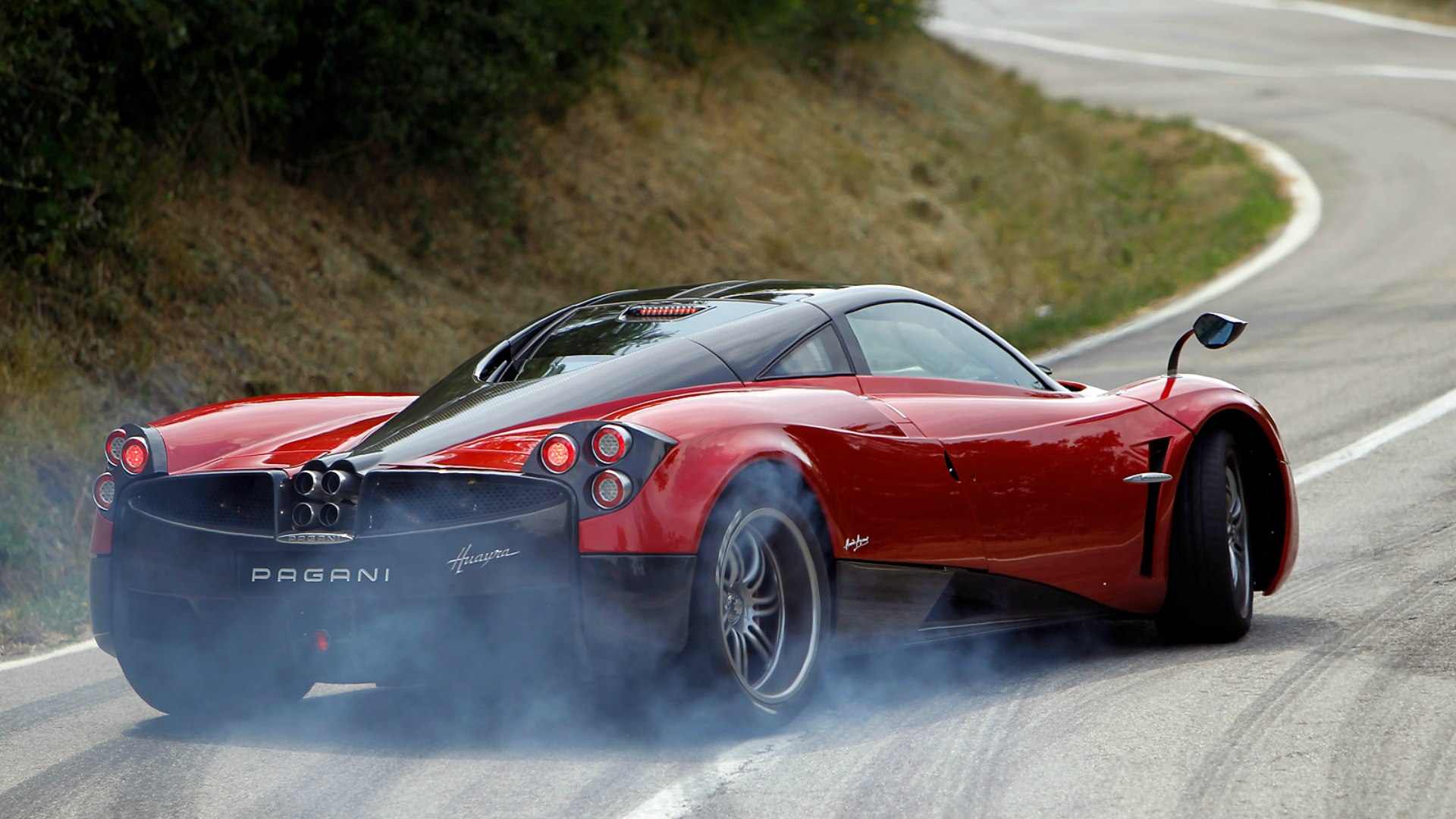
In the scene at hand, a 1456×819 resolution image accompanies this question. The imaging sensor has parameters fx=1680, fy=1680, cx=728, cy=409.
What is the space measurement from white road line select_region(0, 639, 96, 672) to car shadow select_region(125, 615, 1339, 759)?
4.24 ft

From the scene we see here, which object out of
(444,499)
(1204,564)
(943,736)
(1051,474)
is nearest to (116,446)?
(444,499)

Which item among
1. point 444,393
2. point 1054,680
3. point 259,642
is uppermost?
point 444,393

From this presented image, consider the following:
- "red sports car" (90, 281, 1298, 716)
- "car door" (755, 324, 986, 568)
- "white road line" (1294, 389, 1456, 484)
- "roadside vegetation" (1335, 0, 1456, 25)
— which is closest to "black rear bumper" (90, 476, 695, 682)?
"red sports car" (90, 281, 1298, 716)

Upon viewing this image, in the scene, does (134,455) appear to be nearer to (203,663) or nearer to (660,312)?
(203,663)

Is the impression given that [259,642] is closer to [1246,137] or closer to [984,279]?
[984,279]

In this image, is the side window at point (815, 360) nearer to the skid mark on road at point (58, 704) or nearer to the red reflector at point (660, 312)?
the red reflector at point (660, 312)

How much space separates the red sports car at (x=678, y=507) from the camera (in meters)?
4.21

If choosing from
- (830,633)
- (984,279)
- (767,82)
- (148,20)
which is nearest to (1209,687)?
(830,633)

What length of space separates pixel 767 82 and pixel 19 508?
47.4ft

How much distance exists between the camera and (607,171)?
15.7m

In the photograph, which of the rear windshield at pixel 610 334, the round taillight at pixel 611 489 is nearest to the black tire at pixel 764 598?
the round taillight at pixel 611 489

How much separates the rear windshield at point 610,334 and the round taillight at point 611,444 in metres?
0.75

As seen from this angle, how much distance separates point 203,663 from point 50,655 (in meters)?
1.90

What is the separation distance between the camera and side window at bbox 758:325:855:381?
5.00m
